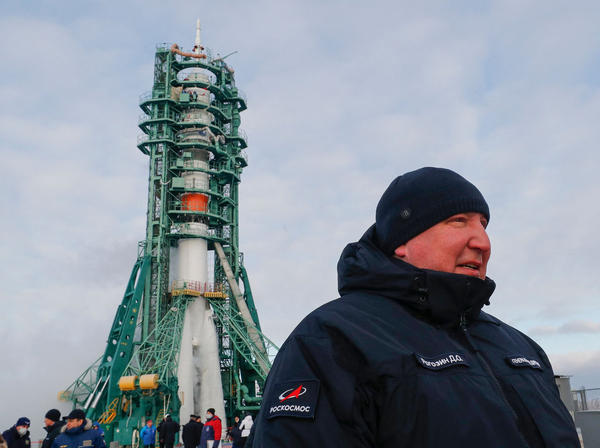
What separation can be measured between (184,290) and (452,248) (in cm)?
3615

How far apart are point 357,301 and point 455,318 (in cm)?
43

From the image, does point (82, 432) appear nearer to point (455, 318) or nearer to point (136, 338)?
point (455, 318)

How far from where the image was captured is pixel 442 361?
7.06 feet

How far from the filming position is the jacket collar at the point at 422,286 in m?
2.36

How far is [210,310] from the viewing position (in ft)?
127

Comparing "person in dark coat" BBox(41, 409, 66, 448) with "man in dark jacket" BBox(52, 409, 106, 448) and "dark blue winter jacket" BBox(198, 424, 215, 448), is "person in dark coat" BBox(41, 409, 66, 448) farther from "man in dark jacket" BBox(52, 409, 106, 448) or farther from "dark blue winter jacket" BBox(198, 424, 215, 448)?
"dark blue winter jacket" BBox(198, 424, 215, 448)

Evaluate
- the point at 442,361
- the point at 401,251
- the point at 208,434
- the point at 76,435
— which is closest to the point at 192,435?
the point at 208,434

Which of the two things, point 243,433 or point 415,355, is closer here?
point 415,355

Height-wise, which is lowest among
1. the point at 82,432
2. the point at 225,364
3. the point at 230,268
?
the point at 82,432

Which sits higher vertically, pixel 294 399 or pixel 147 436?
pixel 294 399

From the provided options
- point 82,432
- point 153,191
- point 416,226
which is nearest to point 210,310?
point 153,191

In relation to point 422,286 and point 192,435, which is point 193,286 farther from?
point 422,286

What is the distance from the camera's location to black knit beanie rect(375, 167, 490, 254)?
252cm

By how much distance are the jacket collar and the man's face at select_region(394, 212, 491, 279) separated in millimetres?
74
